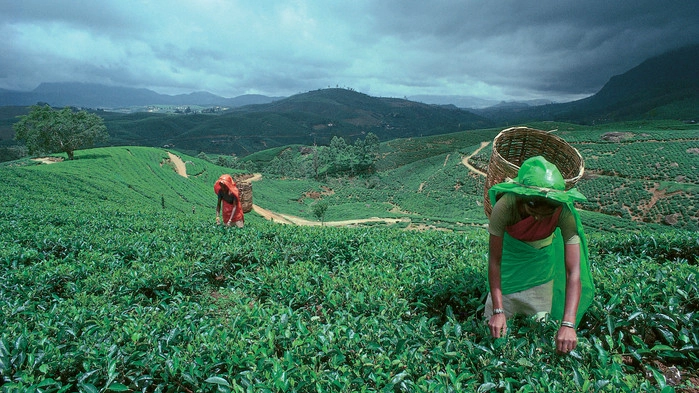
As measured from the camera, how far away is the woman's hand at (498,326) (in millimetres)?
2509

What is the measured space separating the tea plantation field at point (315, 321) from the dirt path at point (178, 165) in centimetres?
5243

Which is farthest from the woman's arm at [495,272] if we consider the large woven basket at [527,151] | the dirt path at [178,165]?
the dirt path at [178,165]

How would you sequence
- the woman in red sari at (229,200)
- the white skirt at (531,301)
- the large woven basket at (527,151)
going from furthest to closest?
the woman in red sari at (229,200) → the large woven basket at (527,151) → the white skirt at (531,301)

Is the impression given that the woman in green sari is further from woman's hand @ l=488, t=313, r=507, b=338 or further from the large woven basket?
the large woven basket

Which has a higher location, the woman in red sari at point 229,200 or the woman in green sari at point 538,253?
the woman in green sari at point 538,253

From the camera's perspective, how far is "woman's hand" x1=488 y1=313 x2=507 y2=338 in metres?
2.51

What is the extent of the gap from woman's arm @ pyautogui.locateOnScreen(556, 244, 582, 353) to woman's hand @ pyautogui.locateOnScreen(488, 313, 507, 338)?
1.16 ft

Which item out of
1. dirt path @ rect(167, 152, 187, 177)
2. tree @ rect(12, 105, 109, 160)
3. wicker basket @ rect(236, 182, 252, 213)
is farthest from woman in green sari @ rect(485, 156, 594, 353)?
dirt path @ rect(167, 152, 187, 177)

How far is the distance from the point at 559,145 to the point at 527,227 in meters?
1.84

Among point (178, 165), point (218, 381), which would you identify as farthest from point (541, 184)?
point (178, 165)

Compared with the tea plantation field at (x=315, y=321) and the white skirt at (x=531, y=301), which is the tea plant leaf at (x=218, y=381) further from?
the white skirt at (x=531, y=301)

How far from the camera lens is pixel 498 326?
2.51m

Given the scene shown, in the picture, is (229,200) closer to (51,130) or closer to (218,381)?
(218,381)

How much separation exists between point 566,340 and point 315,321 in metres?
1.93
